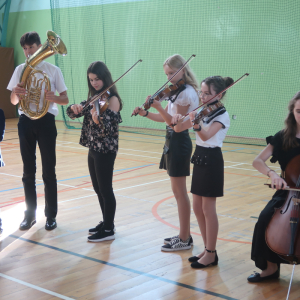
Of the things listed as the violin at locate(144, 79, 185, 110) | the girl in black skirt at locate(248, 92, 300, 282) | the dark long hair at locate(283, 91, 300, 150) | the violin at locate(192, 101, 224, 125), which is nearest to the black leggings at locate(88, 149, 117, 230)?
the violin at locate(144, 79, 185, 110)

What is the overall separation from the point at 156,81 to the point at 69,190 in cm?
550

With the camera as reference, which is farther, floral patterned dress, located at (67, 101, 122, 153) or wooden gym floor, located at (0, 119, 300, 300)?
floral patterned dress, located at (67, 101, 122, 153)

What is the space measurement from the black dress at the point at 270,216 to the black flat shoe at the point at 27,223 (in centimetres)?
184

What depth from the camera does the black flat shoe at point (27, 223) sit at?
11.2 feet

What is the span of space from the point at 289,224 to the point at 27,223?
6.91ft

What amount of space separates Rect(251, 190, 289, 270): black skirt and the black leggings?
3.71ft

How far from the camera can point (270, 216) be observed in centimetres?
238

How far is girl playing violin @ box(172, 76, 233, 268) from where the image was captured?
2.59m

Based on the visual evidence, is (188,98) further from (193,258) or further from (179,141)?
(193,258)

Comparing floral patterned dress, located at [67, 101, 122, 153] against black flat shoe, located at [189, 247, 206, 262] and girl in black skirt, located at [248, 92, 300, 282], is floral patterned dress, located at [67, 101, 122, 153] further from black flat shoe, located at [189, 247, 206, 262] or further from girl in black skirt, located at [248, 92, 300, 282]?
girl in black skirt, located at [248, 92, 300, 282]

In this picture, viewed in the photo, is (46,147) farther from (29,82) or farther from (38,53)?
(38,53)

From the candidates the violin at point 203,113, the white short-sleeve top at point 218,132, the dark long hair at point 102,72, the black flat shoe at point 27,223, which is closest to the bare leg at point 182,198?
the white short-sleeve top at point 218,132

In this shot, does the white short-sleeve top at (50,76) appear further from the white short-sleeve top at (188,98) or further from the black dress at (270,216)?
the black dress at (270,216)

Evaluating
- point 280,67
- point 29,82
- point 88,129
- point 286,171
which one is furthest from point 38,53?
point 280,67
